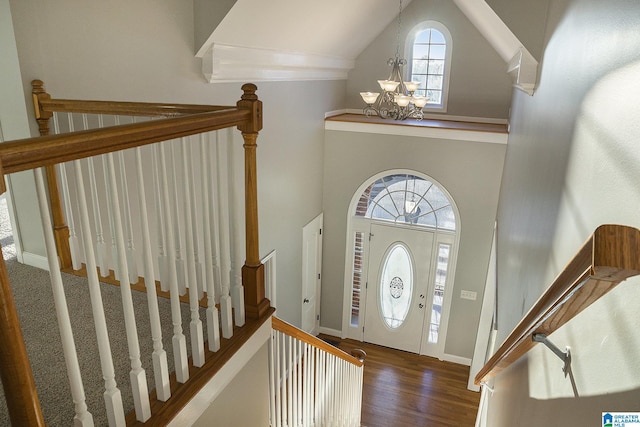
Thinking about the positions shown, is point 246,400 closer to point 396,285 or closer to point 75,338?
point 75,338

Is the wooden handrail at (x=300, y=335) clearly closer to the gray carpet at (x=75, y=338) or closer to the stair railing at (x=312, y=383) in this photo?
the stair railing at (x=312, y=383)

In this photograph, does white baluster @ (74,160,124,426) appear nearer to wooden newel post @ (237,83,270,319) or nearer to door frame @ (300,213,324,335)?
wooden newel post @ (237,83,270,319)

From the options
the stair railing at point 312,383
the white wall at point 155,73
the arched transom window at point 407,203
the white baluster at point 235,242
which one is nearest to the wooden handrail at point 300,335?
the stair railing at point 312,383

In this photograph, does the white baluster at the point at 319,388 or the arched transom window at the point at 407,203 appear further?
the arched transom window at the point at 407,203

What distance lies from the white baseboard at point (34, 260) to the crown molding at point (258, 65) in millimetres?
1979

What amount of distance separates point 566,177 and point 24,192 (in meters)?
2.88

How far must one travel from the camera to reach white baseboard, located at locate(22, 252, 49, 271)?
105 inches

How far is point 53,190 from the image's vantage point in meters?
2.56

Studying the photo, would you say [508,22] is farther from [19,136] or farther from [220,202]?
[19,136]

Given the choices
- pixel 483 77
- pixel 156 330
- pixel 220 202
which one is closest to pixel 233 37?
pixel 220 202

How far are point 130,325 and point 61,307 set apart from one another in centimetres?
30

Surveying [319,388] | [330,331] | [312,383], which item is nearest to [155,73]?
[312,383]

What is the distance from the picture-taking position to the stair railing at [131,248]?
42.2 inches

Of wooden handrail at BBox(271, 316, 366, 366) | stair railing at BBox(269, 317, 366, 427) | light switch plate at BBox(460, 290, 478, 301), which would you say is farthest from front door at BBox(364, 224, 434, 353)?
wooden handrail at BBox(271, 316, 366, 366)
